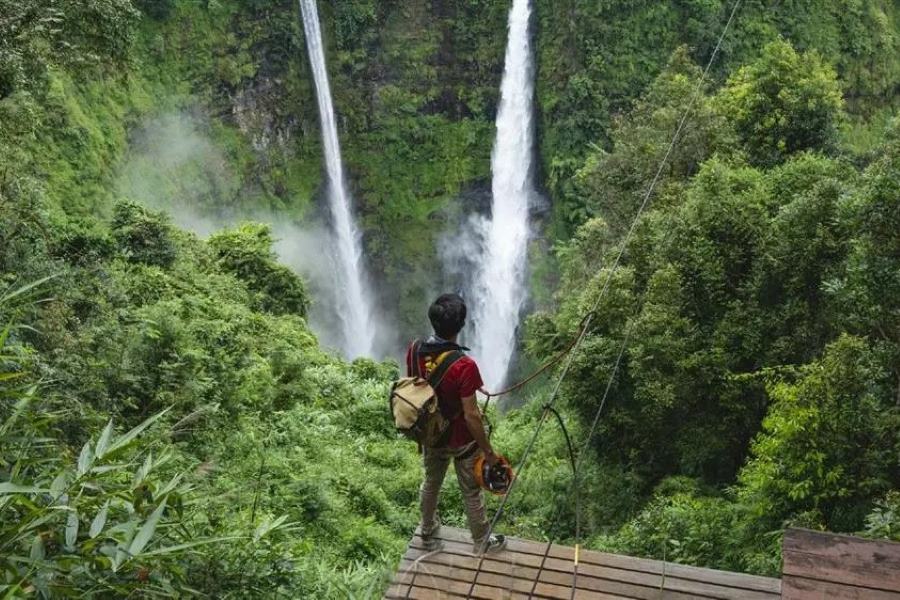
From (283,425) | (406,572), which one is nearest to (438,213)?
(283,425)

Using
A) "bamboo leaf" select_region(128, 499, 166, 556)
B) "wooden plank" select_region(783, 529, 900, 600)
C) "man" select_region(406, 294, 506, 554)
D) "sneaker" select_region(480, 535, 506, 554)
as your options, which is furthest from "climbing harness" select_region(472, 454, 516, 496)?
"bamboo leaf" select_region(128, 499, 166, 556)

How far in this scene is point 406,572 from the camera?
15.5ft

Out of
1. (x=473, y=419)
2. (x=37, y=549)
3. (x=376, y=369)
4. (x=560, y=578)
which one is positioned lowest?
(x=37, y=549)

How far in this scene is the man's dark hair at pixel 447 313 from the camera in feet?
13.7

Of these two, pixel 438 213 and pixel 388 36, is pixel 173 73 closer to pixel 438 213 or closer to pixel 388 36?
pixel 388 36

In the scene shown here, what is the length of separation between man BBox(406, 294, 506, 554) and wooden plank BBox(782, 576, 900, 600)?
1.37 meters

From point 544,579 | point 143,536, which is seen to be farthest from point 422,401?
point 143,536

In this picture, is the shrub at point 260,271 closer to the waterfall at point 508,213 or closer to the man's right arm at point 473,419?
the waterfall at point 508,213

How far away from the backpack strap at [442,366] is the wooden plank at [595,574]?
1.22 meters

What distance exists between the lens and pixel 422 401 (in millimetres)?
4168

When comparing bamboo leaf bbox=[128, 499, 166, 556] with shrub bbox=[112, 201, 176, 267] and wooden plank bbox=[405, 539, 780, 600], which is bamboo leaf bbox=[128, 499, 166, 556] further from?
shrub bbox=[112, 201, 176, 267]

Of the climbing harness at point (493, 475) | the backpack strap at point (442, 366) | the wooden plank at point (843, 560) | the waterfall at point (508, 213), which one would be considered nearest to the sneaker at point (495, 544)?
the climbing harness at point (493, 475)

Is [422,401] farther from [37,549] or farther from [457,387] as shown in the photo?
[37,549]

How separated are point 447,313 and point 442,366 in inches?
11.3
